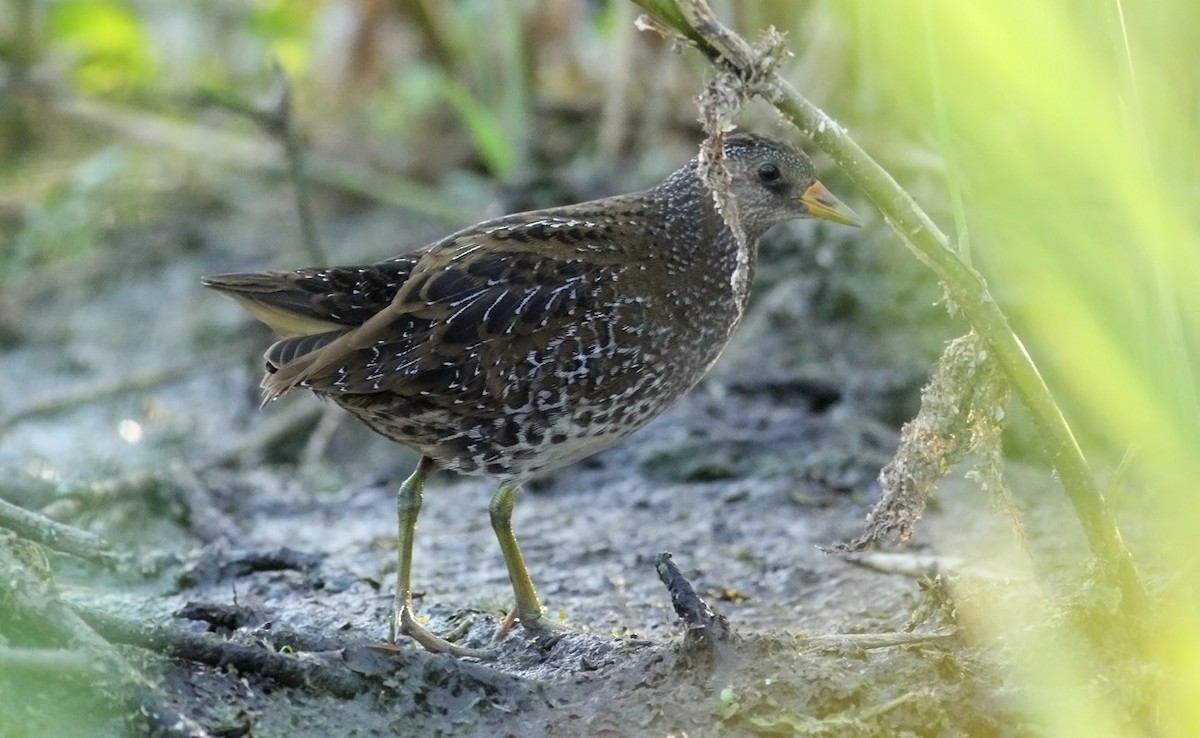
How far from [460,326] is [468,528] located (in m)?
1.52

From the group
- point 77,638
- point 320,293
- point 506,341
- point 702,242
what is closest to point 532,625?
point 506,341

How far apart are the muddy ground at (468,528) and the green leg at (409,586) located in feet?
0.24

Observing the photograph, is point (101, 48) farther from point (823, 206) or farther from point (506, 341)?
point (506, 341)

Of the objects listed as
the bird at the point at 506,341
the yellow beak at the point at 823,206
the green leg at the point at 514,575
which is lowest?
the green leg at the point at 514,575

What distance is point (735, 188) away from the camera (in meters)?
4.35

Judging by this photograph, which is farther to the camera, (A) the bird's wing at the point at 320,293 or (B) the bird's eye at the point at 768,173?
(B) the bird's eye at the point at 768,173

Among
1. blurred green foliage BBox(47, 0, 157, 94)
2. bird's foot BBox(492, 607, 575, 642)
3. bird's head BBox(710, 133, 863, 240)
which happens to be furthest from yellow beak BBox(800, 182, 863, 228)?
blurred green foliage BBox(47, 0, 157, 94)

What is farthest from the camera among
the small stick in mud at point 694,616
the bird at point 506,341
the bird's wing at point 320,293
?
the bird's wing at point 320,293

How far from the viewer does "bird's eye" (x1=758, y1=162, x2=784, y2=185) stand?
4305mm

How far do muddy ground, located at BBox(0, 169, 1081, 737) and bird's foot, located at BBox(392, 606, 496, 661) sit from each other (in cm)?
6

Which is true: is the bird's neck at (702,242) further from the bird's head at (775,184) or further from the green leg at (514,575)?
the green leg at (514,575)

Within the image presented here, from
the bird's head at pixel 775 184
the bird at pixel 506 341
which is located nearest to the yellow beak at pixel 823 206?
the bird's head at pixel 775 184

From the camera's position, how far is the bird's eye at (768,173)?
4.30 metres

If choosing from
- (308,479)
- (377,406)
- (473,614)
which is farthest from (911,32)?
(308,479)
